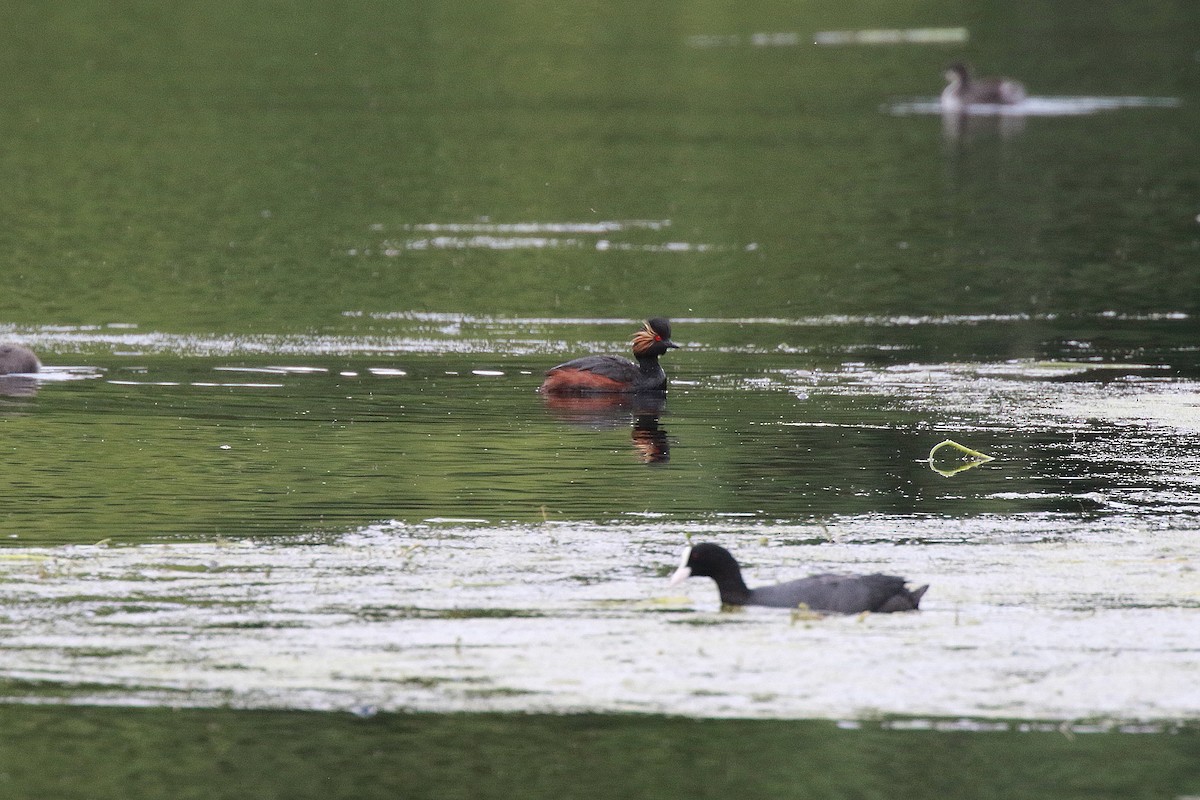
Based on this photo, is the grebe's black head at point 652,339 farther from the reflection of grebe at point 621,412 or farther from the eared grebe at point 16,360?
the eared grebe at point 16,360

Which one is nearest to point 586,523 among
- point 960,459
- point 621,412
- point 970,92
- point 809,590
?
point 809,590

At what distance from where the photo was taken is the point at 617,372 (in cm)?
1756

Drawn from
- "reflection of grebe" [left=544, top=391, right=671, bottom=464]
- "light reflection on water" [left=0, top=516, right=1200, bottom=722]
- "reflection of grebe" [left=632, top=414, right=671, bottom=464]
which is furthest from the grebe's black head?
"light reflection on water" [left=0, top=516, right=1200, bottom=722]

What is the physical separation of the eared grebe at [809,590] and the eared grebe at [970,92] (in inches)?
1507

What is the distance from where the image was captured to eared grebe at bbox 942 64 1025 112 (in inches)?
1876

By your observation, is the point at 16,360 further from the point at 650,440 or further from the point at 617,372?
the point at 650,440

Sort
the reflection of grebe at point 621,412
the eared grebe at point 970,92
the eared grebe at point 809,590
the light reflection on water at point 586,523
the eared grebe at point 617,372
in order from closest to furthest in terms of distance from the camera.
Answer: the light reflection on water at point 586,523, the eared grebe at point 809,590, the reflection of grebe at point 621,412, the eared grebe at point 617,372, the eared grebe at point 970,92

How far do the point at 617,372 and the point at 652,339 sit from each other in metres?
0.42

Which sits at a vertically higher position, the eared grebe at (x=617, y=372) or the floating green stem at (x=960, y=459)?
the eared grebe at (x=617, y=372)

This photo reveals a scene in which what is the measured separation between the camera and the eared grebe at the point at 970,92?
47.7 meters

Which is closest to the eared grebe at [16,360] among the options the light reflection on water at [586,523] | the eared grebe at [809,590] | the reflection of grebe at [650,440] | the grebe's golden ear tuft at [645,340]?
the light reflection on water at [586,523]

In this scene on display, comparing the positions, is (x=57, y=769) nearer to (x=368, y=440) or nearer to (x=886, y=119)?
(x=368, y=440)

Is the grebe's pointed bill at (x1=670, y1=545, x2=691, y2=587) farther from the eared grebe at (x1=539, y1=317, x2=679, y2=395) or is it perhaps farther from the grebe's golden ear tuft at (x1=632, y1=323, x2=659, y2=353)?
the grebe's golden ear tuft at (x1=632, y1=323, x2=659, y2=353)

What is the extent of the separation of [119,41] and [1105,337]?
42.8 metres
